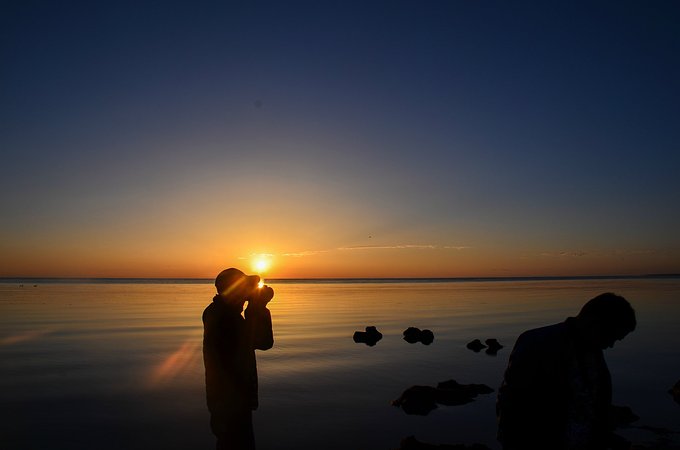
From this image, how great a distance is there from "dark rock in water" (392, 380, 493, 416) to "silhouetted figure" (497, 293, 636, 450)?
9781mm

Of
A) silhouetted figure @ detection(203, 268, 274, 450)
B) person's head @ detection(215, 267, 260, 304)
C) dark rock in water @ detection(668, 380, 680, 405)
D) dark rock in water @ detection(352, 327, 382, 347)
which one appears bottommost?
dark rock in water @ detection(668, 380, 680, 405)

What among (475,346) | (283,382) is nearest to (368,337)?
(475,346)

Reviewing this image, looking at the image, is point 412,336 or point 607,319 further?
point 412,336

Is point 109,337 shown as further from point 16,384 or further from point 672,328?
point 672,328

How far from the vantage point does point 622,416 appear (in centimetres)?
1288

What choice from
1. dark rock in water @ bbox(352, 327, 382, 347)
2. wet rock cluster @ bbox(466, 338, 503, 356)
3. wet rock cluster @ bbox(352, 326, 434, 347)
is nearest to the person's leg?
wet rock cluster @ bbox(466, 338, 503, 356)

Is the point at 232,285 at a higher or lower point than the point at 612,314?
higher

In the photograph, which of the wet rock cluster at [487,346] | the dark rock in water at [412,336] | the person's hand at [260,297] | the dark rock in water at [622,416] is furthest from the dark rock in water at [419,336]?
the person's hand at [260,297]

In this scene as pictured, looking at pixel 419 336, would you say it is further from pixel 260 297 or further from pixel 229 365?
pixel 229 365

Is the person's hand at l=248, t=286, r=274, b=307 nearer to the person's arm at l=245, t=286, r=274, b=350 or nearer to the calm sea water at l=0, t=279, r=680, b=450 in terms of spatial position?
the person's arm at l=245, t=286, r=274, b=350

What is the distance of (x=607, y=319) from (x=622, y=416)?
10.8m

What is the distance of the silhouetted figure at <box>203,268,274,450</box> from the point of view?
6078 mm

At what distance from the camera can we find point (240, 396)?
20.4 feet

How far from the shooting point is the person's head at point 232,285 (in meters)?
6.30
